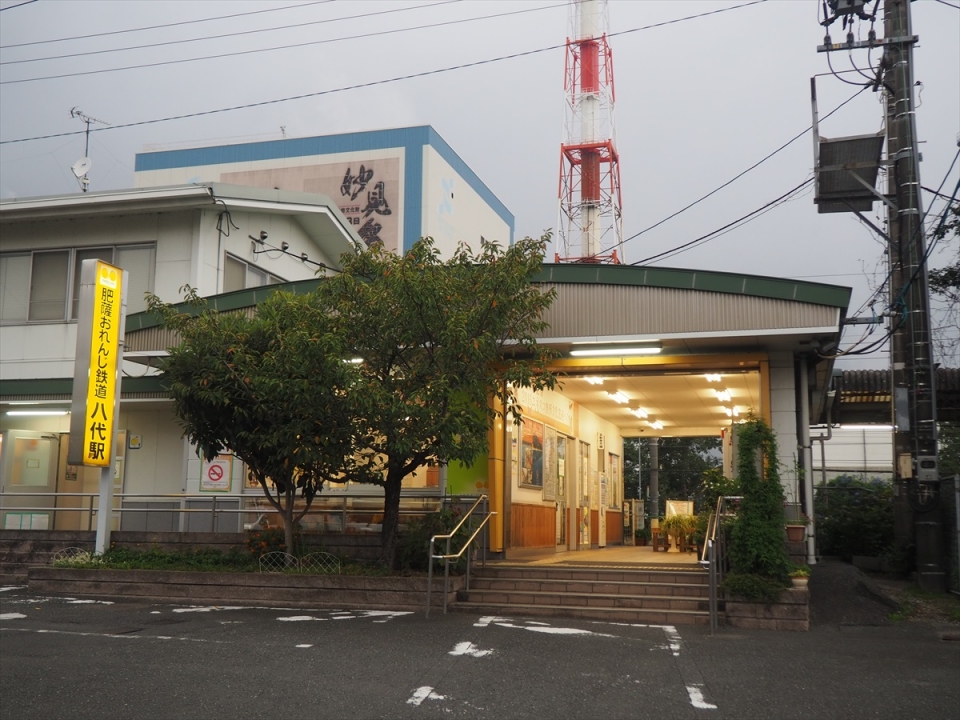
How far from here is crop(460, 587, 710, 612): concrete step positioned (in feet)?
41.3

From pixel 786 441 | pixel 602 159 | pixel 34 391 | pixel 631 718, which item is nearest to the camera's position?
pixel 631 718

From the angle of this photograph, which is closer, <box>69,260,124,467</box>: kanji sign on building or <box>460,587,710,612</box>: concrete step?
<box>460,587,710,612</box>: concrete step

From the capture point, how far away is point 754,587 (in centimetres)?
1199

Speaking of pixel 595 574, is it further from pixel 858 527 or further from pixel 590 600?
pixel 858 527

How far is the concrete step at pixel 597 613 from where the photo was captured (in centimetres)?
1225

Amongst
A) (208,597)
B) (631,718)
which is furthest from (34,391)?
(631,718)

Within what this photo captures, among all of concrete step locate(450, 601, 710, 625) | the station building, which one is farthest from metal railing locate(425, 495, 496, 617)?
the station building

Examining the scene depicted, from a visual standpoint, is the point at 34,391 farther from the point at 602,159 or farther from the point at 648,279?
the point at 602,159

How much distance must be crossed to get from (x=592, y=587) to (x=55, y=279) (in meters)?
14.1

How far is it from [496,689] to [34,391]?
14.8 m

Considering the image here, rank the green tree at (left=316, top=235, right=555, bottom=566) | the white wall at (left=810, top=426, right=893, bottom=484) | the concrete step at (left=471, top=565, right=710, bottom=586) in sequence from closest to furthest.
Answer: the green tree at (left=316, top=235, right=555, bottom=566) → the concrete step at (left=471, top=565, right=710, bottom=586) → the white wall at (left=810, top=426, right=893, bottom=484)

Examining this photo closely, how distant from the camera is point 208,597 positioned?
533 inches

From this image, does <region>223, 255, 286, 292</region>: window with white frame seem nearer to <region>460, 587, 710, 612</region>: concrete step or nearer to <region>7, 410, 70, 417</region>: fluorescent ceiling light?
<region>7, 410, 70, 417</region>: fluorescent ceiling light

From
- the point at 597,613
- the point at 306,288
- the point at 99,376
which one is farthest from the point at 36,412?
the point at 597,613
